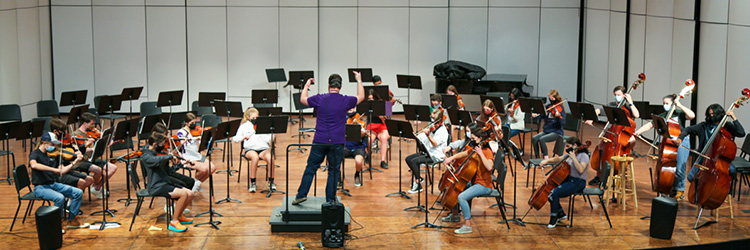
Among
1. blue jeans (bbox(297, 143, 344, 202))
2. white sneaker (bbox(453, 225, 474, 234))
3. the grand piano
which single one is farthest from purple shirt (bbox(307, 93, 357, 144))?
the grand piano

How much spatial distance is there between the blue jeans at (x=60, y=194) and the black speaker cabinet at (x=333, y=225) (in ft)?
9.02

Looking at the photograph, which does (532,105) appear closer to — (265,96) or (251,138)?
(251,138)

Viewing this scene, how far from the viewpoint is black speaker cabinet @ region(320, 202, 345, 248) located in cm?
734

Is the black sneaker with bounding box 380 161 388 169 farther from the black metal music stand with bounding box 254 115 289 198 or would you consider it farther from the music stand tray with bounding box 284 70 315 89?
the music stand tray with bounding box 284 70 315 89

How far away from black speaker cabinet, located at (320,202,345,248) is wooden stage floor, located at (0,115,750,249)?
0.57 feet

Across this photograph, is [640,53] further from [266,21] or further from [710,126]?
[266,21]

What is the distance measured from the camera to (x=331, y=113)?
7996mm

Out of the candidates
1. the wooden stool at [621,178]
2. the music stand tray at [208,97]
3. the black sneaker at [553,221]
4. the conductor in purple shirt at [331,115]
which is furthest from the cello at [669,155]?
the music stand tray at [208,97]

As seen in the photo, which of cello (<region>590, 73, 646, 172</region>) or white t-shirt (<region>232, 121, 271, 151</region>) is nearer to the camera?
cello (<region>590, 73, 646, 172</region>)

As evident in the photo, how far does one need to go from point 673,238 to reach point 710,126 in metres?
1.54

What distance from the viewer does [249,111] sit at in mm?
9992

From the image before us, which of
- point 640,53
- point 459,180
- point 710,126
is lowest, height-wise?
point 459,180

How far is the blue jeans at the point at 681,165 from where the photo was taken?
8.91m

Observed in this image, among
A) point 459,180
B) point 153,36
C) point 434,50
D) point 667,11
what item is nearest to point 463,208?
point 459,180
